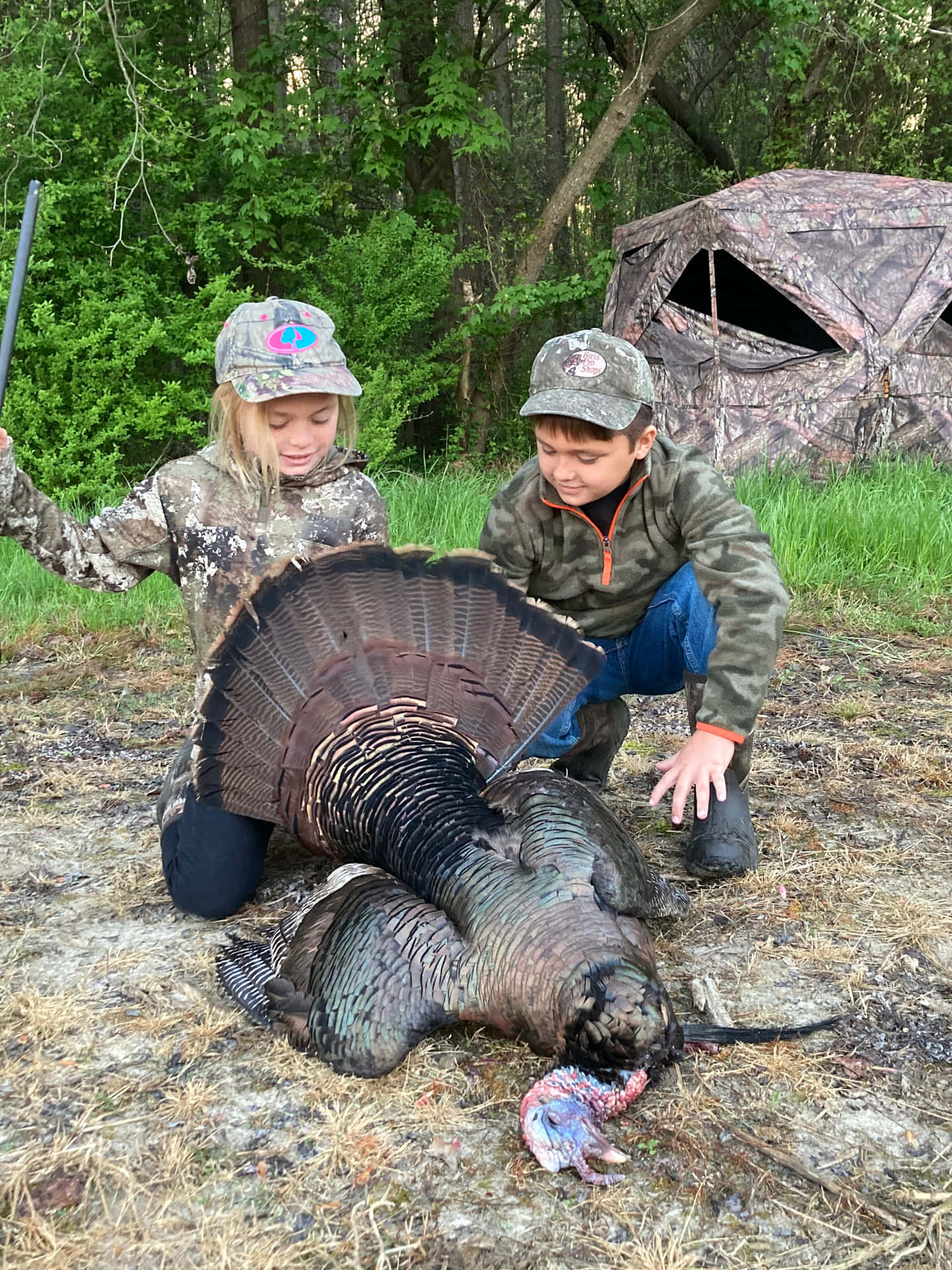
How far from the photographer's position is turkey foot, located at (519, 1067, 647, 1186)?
182 cm

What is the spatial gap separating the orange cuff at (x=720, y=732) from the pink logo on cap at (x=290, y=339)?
1531 millimetres

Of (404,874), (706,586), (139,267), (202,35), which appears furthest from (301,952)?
(202,35)

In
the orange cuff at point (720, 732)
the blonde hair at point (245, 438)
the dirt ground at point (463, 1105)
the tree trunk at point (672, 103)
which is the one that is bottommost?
the dirt ground at point (463, 1105)

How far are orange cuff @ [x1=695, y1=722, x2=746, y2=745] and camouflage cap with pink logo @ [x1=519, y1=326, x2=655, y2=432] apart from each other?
2.65ft

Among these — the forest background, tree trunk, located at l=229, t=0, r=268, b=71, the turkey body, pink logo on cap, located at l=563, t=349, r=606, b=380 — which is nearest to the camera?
the turkey body

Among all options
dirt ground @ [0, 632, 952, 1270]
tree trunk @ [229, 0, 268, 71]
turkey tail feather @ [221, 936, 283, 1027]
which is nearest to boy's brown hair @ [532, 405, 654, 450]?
dirt ground @ [0, 632, 952, 1270]

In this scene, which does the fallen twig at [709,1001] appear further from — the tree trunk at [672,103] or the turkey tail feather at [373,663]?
the tree trunk at [672,103]

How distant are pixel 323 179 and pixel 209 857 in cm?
941

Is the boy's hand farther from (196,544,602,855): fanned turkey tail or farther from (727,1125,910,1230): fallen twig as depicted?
(727,1125,910,1230): fallen twig

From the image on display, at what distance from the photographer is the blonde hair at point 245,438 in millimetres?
2975

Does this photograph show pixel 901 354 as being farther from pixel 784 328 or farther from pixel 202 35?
pixel 202 35

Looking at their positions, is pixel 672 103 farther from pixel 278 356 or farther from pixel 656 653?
pixel 278 356

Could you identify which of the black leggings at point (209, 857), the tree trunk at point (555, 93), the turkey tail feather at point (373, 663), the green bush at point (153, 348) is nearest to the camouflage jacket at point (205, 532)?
the turkey tail feather at point (373, 663)

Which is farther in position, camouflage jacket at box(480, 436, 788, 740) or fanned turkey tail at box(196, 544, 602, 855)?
camouflage jacket at box(480, 436, 788, 740)
